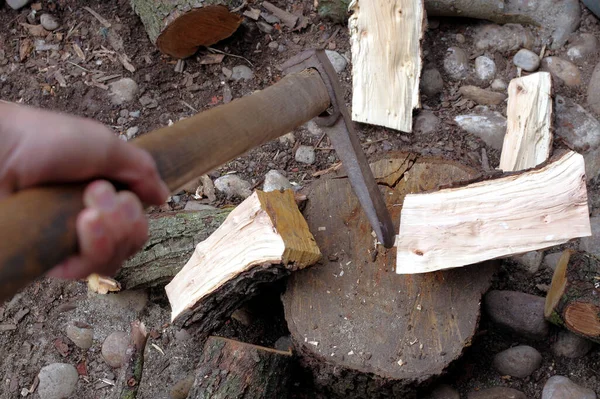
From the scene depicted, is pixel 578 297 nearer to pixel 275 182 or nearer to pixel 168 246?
pixel 275 182

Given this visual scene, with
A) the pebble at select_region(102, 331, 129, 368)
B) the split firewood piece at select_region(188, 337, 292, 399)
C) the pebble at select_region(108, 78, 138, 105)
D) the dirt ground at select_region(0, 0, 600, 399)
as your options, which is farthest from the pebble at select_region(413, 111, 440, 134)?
the pebble at select_region(102, 331, 129, 368)

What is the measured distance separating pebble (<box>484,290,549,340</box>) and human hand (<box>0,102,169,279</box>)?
196cm

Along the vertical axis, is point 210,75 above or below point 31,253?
below

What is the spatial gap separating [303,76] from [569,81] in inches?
79.5

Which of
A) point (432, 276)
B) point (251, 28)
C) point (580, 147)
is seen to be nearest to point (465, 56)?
point (580, 147)

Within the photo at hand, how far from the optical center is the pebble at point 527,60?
353 cm

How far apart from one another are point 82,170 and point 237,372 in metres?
1.50

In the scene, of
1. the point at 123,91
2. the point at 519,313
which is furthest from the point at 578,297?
the point at 123,91

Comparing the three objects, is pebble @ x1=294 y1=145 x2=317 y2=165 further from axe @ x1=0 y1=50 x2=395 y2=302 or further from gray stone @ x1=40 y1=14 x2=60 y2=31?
gray stone @ x1=40 y1=14 x2=60 y2=31

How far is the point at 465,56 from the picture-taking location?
3670 mm

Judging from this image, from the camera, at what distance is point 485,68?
359 centimetres

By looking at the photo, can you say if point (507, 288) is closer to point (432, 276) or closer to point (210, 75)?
point (432, 276)

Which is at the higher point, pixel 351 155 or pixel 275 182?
pixel 351 155

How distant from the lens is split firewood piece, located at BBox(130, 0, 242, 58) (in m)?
3.41
